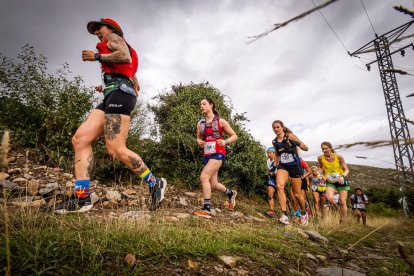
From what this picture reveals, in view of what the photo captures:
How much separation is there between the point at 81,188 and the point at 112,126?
857 mm

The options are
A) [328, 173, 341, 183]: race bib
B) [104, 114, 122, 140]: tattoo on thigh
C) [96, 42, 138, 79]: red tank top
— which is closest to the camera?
[104, 114, 122, 140]: tattoo on thigh

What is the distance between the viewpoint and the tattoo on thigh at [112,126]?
9.65ft

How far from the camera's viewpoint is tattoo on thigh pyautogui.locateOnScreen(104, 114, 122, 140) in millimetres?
2941

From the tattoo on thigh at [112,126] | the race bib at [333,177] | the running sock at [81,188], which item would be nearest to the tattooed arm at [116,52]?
the tattoo on thigh at [112,126]

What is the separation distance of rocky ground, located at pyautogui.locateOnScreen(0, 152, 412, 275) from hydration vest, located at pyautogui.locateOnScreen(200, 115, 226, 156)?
119 centimetres

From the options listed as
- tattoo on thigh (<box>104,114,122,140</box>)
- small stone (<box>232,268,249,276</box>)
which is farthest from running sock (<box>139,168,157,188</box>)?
small stone (<box>232,268,249,276</box>)

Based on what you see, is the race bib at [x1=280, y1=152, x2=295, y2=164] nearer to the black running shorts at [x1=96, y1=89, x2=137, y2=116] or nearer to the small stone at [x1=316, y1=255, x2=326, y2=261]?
the small stone at [x1=316, y1=255, x2=326, y2=261]

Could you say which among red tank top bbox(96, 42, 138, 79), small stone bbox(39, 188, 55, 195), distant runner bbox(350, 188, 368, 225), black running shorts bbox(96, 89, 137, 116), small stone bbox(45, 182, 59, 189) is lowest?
distant runner bbox(350, 188, 368, 225)

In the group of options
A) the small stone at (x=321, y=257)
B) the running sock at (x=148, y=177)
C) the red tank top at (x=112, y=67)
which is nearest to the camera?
the small stone at (x=321, y=257)

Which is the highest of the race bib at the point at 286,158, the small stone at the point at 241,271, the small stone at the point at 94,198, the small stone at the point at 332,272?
the race bib at the point at 286,158

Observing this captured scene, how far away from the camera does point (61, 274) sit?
124 centimetres

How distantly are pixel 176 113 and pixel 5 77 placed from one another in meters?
5.13

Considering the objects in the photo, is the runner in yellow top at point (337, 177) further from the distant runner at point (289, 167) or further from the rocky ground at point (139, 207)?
the rocky ground at point (139, 207)

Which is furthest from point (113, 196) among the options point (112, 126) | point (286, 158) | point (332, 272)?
point (286, 158)
